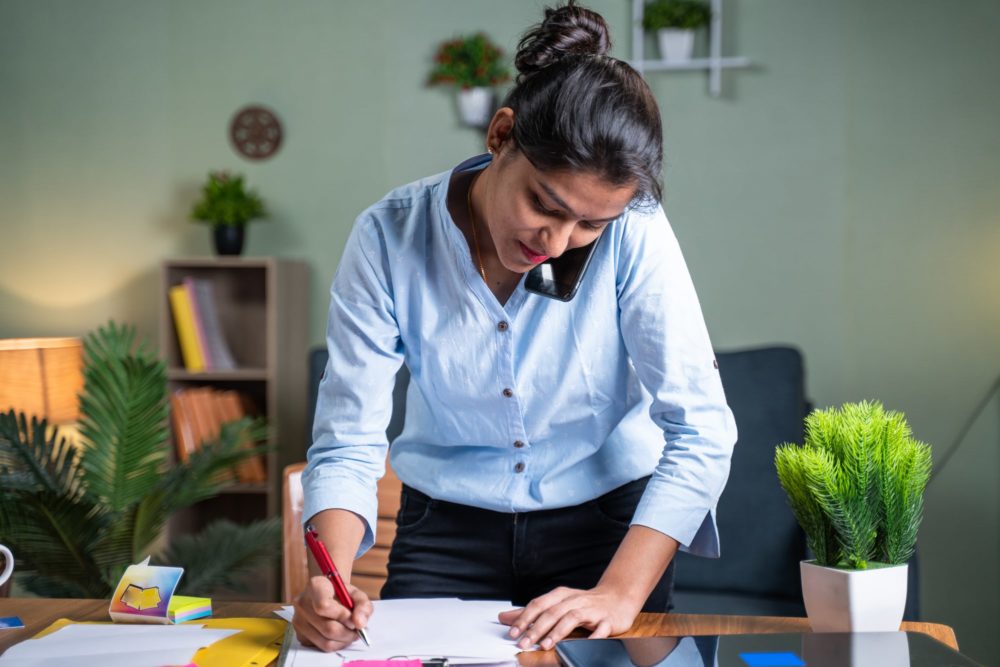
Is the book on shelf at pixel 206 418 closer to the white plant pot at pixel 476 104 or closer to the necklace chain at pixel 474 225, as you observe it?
the white plant pot at pixel 476 104

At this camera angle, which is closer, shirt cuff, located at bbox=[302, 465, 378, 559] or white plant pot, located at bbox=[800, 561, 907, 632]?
white plant pot, located at bbox=[800, 561, 907, 632]

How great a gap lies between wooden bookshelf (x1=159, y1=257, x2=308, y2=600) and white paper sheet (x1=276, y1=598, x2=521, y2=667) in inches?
86.0

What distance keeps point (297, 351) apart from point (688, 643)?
260 cm

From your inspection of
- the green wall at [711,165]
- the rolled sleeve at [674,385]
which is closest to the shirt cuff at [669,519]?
the rolled sleeve at [674,385]

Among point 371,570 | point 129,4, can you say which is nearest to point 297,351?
point 371,570

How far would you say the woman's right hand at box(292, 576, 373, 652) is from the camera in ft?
3.17

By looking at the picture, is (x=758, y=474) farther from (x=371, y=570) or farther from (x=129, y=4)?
(x=129, y=4)

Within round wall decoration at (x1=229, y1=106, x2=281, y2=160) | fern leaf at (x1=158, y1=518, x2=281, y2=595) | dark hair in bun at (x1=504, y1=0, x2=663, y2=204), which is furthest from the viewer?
round wall decoration at (x1=229, y1=106, x2=281, y2=160)

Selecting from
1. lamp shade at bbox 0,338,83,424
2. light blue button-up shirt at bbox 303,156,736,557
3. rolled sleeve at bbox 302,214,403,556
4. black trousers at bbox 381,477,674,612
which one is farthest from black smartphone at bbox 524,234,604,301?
lamp shade at bbox 0,338,83,424

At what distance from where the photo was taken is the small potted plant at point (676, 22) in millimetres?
3143

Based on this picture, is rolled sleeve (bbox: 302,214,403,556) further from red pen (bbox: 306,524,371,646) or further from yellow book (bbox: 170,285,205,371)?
yellow book (bbox: 170,285,205,371)

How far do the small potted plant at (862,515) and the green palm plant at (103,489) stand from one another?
202 cm

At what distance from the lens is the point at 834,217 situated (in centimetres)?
→ 319

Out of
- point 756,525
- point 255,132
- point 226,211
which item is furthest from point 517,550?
point 255,132
